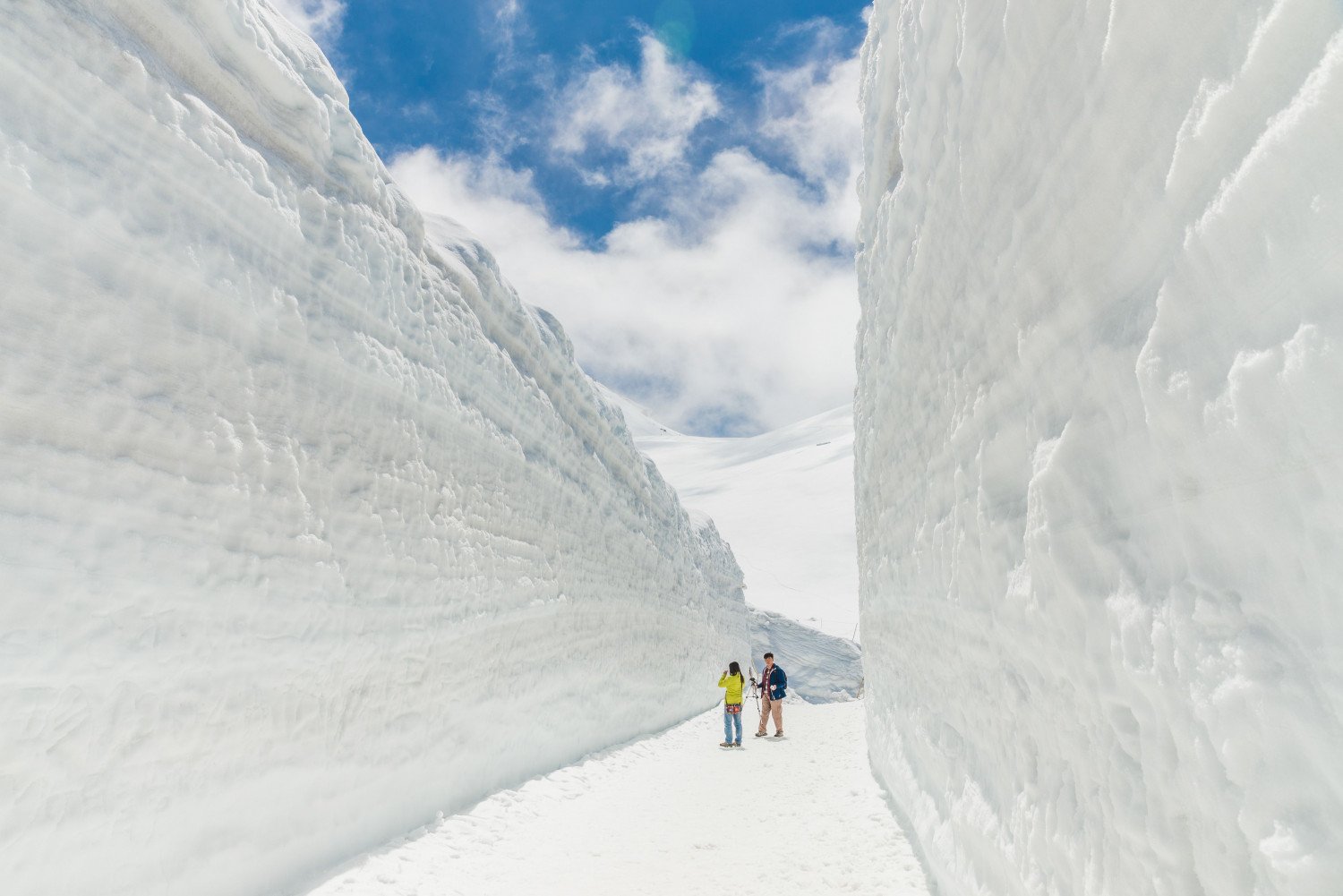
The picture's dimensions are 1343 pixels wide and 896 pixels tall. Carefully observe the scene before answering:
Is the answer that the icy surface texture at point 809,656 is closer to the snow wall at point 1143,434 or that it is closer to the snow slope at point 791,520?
the snow slope at point 791,520

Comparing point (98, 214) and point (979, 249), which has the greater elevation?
point (98, 214)

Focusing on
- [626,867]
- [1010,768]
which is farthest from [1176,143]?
[626,867]

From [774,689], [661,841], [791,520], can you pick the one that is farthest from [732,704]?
[791,520]

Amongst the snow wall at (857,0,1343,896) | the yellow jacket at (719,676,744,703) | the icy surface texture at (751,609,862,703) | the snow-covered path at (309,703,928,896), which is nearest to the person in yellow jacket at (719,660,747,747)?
the yellow jacket at (719,676,744,703)

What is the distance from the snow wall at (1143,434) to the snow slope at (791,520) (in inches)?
325

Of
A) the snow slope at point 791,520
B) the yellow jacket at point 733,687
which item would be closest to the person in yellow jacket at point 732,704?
the yellow jacket at point 733,687

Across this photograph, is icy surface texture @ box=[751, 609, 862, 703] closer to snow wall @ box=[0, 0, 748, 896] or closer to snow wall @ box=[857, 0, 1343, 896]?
snow wall @ box=[0, 0, 748, 896]

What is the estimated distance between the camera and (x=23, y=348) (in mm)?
2365

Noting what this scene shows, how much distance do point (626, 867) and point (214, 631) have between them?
225 centimetres

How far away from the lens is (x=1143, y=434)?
4.21 feet

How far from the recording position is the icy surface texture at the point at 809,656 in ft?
69.5

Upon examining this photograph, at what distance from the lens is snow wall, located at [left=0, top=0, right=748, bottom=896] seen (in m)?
2.39

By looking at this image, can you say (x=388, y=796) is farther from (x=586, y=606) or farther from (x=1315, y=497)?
(x=1315, y=497)

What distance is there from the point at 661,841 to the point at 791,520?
120ft
